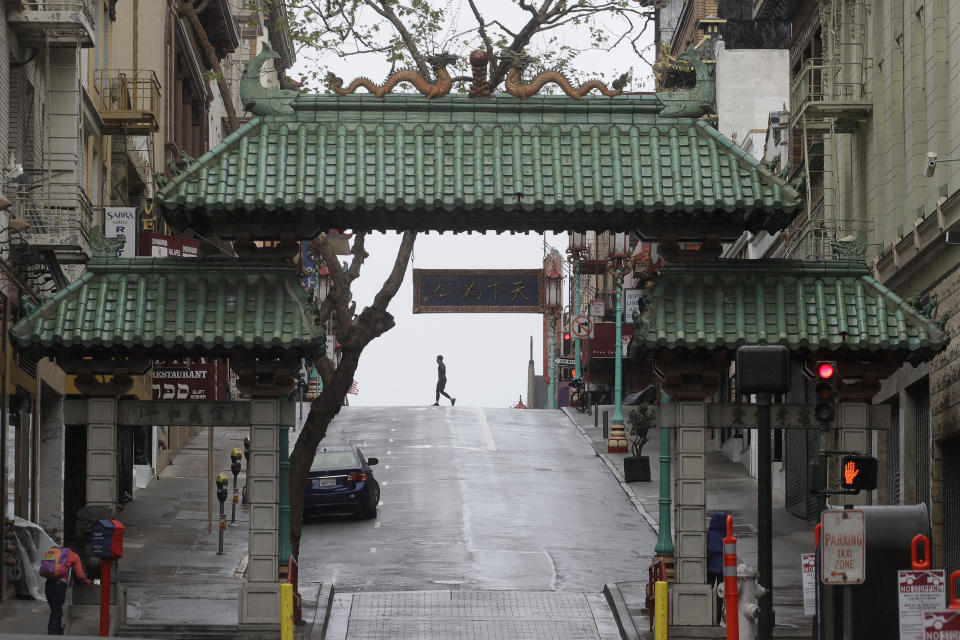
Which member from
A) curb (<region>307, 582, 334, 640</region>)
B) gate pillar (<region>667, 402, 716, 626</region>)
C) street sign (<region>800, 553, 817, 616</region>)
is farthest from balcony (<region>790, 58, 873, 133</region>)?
street sign (<region>800, 553, 817, 616</region>)

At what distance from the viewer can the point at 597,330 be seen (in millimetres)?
65000

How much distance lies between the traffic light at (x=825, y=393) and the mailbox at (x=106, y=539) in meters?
8.93

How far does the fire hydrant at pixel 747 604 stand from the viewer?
19.6m

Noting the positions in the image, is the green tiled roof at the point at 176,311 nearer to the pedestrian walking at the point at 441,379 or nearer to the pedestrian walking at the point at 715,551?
the pedestrian walking at the point at 715,551

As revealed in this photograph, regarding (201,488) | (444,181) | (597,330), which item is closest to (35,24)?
(444,181)

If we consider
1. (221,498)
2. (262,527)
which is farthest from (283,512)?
(221,498)

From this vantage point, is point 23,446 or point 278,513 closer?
point 278,513

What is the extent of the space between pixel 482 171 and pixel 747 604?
7.08 m

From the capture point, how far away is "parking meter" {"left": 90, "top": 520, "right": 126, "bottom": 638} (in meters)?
22.1

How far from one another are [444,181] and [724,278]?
4.03 m

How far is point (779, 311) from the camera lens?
23.1m

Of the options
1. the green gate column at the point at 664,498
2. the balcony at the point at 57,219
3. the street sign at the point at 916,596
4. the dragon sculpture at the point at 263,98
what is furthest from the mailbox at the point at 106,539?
the street sign at the point at 916,596

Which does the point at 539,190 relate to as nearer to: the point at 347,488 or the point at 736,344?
the point at 736,344

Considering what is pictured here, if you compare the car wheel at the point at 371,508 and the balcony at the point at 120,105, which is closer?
the balcony at the point at 120,105
